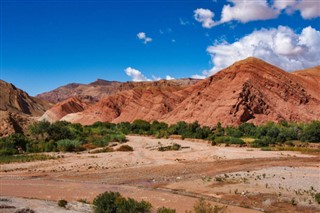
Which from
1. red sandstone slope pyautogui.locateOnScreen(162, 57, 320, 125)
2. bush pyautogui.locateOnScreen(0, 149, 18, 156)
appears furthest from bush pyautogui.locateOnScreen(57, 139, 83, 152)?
red sandstone slope pyautogui.locateOnScreen(162, 57, 320, 125)

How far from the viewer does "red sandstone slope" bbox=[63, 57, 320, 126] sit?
6969 centimetres

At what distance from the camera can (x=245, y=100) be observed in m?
71.2

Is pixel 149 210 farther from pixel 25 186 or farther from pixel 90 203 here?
pixel 25 186

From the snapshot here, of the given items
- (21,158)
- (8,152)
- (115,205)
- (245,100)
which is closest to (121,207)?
(115,205)

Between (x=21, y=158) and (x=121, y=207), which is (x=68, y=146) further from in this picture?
(x=121, y=207)

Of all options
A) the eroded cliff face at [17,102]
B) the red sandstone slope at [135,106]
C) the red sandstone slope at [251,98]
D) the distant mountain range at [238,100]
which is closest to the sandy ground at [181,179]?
the red sandstone slope at [251,98]

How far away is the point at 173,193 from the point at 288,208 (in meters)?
5.70

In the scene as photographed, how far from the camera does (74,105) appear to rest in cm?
13438

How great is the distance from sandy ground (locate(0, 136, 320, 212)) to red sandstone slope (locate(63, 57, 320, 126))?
33.3m

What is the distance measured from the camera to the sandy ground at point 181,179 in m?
17.8

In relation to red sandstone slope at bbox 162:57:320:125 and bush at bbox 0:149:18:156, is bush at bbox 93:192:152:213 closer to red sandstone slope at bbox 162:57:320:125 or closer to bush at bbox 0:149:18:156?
bush at bbox 0:149:18:156

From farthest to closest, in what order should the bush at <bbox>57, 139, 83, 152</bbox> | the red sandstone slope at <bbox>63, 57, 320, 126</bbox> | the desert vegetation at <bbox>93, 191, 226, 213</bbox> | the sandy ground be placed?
1. the red sandstone slope at <bbox>63, 57, 320, 126</bbox>
2. the bush at <bbox>57, 139, 83, 152</bbox>
3. the sandy ground
4. the desert vegetation at <bbox>93, 191, 226, 213</bbox>

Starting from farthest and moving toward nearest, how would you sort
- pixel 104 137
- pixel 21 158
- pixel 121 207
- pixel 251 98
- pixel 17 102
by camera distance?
pixel 17 102 → pixel 251 98 → pixel 104 137 → pixel 21 158 → pixel 121 207

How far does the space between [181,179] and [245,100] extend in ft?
164
